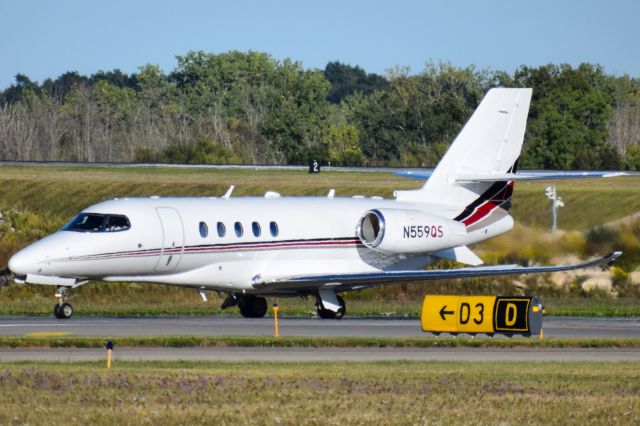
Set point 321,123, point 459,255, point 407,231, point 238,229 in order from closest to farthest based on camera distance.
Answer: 1. point 238,229
2. point 407,231
3. point 459,255
4. point 321,123

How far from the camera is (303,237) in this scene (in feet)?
118

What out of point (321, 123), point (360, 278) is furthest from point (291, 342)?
point (321, 123)

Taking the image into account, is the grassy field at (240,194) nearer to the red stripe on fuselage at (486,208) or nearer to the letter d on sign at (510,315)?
the red stripe on fuselage at (486,208)

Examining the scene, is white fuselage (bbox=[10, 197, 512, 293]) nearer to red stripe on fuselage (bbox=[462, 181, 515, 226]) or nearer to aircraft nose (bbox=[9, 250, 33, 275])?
aircraft nose (bbox=[9, 250, 33, 275])

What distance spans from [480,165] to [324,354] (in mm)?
14378

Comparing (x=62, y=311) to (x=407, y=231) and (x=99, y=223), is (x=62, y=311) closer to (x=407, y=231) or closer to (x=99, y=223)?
(x=99, y=223)

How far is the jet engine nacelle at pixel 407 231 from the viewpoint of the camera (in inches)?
1421

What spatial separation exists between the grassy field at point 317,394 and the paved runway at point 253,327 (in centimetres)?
664

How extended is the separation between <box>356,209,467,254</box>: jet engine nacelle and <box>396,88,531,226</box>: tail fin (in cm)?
101

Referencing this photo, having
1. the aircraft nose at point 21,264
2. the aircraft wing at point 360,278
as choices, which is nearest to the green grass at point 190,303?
the aircraft wing at point 360,278

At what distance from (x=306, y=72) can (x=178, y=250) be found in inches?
4571

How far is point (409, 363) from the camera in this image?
23.6m

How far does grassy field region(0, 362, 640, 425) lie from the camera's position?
17.3 meters

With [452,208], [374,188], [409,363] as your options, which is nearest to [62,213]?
[374,188]
